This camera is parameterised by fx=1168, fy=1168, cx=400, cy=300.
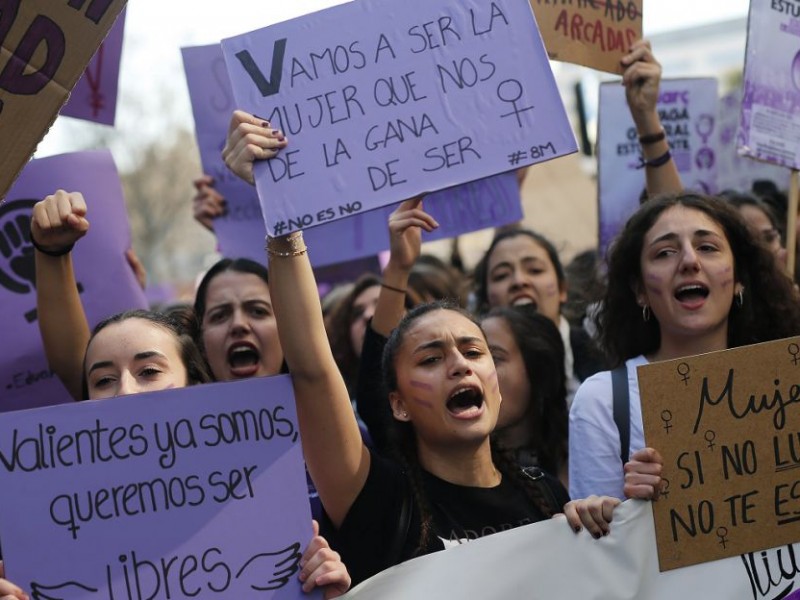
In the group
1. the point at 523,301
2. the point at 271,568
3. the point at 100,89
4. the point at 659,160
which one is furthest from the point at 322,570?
the point at 100,89

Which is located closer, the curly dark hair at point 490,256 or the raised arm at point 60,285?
the raised arm at point 60,285

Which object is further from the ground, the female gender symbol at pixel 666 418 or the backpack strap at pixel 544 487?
the female gender symbol at pixel 666 418

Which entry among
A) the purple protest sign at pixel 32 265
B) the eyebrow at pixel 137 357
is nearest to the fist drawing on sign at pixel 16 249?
the purple protest sign at pixel 32 265

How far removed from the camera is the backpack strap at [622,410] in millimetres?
3047

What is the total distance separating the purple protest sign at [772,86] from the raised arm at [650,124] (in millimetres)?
324

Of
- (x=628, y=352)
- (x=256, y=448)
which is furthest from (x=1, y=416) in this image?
(x=628, y=352)

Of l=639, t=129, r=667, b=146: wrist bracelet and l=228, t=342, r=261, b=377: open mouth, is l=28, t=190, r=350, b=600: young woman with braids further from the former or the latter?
l=639, t=129, r=667, b=146: wrist bracelet

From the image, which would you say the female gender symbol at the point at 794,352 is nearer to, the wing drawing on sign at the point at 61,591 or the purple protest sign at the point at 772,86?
the purple protest sign at the point at 772,86

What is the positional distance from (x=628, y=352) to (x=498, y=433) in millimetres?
614

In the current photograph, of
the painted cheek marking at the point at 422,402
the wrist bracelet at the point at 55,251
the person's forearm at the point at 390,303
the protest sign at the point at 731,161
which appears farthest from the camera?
the protest sign at the point at 731,161

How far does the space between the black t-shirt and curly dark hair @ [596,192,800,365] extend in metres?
0.65

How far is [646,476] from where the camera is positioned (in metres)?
2.73

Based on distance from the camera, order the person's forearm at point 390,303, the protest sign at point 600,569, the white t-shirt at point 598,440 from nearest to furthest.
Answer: the protest sign at point 600,569, the white t-shirt at point 598,440, the person's forearm at point 390,303

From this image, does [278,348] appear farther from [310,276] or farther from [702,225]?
[702,225]
